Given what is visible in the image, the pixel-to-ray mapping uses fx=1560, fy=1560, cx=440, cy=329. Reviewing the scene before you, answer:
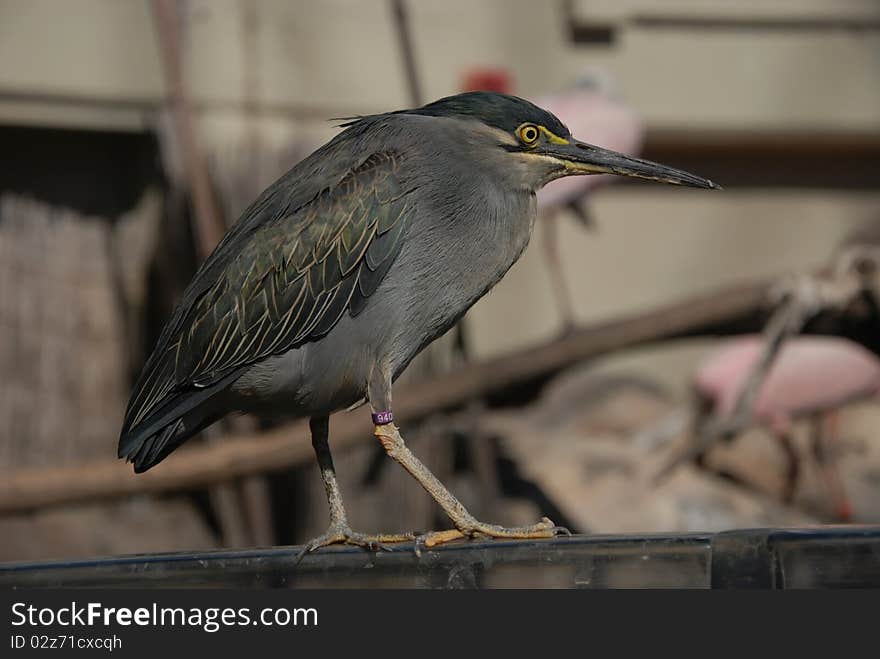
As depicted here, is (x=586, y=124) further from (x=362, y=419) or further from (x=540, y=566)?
(x=540, y=566)

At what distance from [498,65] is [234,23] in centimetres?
154

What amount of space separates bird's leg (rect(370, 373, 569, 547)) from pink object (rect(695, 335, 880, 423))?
4518 millimetres

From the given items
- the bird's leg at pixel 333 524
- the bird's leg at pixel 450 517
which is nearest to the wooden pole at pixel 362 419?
the bird's leg at pixel 333 524

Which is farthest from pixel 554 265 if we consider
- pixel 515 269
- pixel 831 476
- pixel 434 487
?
pixel 434 487

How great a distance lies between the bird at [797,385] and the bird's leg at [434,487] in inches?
175


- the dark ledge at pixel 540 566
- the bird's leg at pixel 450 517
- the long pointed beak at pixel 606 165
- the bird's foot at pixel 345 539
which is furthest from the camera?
the long pointed beak at pixel 606 165

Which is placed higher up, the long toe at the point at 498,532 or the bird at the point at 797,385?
the bird at the point at 797,385

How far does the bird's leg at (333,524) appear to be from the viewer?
353 cm

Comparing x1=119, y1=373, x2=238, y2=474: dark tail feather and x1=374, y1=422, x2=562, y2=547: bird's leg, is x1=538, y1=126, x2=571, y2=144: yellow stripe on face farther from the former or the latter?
x1=119, y1=373, x2=238, y2=474: dark tail feather

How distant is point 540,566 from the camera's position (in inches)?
108

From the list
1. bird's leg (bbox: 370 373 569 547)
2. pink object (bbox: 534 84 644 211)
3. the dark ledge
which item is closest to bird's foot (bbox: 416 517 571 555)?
bird's leg (bbox: 370 373 569 547)

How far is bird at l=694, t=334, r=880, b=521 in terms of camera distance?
812 cm

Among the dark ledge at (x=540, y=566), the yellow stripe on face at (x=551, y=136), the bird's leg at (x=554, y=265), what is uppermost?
the bird's leg at (x=554, y=265)

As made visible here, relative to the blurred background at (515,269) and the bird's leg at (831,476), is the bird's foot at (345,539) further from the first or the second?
the bird's leg at (831,476)
